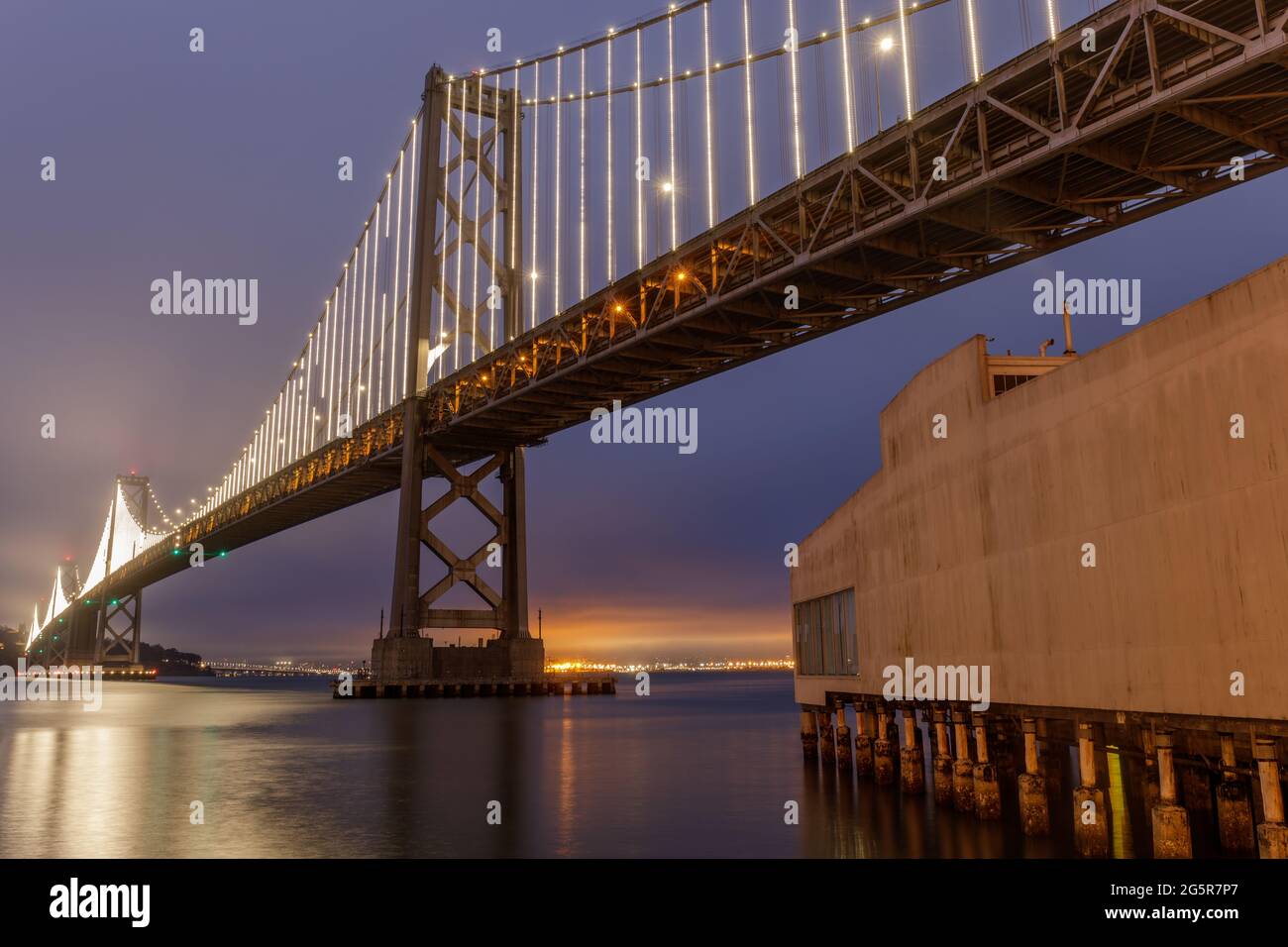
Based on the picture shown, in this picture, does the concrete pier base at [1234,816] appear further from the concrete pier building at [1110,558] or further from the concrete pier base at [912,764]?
the concrete pier base at [912,764]

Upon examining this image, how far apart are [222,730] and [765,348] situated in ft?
94.7

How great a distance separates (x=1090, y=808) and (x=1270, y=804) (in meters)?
2.95

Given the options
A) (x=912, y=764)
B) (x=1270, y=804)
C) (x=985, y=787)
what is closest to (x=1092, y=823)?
(x=1270, y=804)

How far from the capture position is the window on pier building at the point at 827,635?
2285 centimetres

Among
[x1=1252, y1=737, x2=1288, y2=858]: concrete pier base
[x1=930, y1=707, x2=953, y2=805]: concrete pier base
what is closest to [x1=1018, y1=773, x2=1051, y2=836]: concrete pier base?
[x1=930, y1=707, x2=953, y2=805]: concrete pier base

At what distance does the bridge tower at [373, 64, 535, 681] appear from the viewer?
196ft

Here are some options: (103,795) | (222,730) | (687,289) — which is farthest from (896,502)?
(222,730)

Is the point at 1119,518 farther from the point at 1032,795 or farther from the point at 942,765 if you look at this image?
the point at 942,765

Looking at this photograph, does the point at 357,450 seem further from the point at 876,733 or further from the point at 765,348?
the point at 876,733

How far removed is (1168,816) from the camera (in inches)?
463

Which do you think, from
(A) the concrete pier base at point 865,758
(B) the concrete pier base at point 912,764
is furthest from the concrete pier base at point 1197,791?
(A) the concrete pier base at point 865,758

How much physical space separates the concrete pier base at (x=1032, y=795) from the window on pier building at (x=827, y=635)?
7.19 m

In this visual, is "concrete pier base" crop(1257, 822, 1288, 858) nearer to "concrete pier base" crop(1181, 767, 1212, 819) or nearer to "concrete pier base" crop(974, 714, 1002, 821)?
"concrete pier base" crop(974, 714, 1002, 821)
